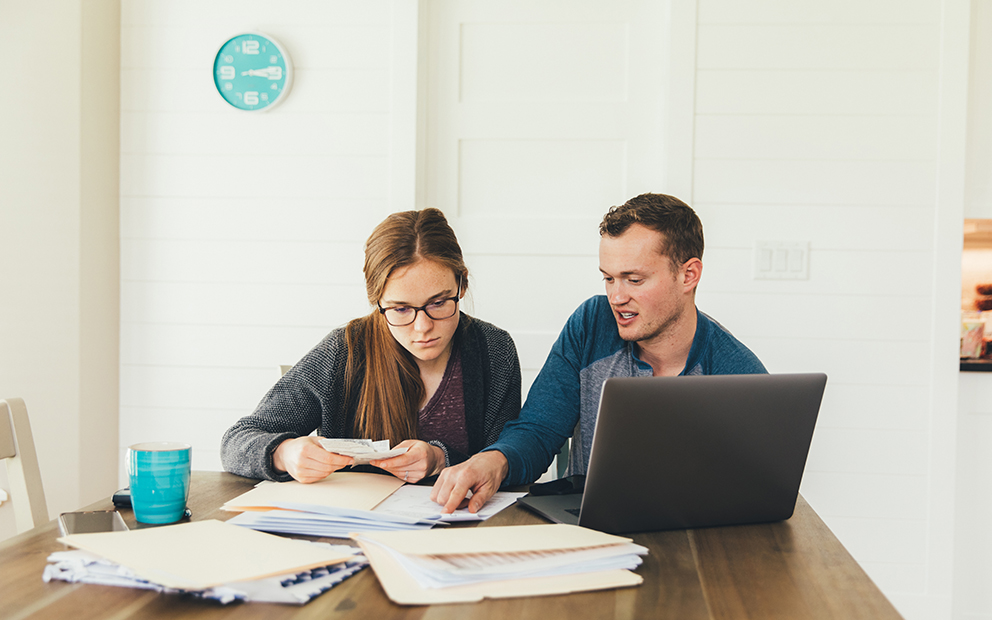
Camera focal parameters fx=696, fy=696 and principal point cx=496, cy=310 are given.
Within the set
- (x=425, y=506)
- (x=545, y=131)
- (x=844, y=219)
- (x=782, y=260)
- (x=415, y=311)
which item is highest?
(x=545, y=131)

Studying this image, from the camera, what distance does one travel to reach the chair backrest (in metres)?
1.16

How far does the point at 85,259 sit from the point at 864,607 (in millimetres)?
2401

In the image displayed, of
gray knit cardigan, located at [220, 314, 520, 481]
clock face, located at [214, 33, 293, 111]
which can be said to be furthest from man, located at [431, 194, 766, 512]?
clock face, located at [214, 33, 293, 111]

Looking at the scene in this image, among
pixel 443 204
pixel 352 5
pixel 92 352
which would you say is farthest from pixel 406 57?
pixel 92 352

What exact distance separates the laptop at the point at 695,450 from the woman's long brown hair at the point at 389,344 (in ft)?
1.85

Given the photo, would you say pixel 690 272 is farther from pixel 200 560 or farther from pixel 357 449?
pixel 200 560

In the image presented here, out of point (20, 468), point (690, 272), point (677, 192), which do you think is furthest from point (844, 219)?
point (20, 468)

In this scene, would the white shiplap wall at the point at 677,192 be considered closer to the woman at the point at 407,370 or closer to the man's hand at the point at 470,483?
the woman at the point at 407,370

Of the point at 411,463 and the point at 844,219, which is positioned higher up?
the point at 844,219

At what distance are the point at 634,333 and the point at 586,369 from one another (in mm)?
136

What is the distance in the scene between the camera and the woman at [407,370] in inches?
54.7

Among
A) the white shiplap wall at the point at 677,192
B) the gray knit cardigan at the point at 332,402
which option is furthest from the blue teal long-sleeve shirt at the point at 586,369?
the white shiplap wall at the point at 677,192

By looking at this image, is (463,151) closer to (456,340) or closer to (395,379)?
(456,340)

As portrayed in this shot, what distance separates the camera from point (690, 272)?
4.97ft
